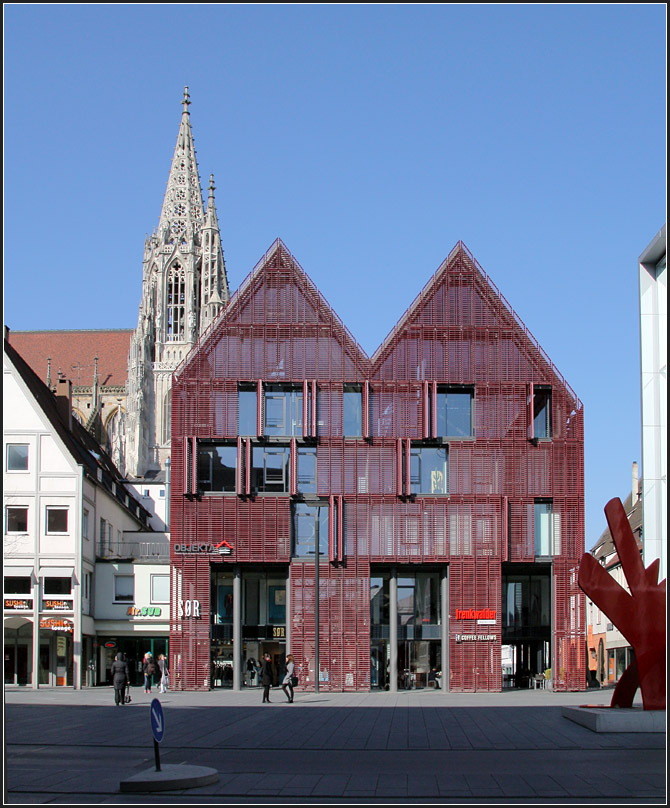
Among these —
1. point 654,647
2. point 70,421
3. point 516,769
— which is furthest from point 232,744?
point 70,421

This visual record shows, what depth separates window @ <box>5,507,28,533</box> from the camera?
57.6m

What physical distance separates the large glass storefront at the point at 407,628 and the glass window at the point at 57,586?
46.9ft

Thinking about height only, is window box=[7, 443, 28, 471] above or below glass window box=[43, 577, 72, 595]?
above

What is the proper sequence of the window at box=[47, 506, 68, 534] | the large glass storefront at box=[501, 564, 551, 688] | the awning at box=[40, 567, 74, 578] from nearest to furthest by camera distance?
the large glass storefront at box=[501, 564, 551, 688]
the awning at box=[40, 567, 74, 578]
the window at box=[47, 506, 68, 534]

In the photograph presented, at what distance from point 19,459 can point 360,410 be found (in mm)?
16470

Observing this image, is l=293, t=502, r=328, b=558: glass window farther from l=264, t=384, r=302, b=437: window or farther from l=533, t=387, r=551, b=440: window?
l=533, t=387, r=551, b=440: window

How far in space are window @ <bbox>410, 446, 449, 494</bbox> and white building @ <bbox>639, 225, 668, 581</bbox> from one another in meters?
8.95

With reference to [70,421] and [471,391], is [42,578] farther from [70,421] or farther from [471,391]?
[471,391]

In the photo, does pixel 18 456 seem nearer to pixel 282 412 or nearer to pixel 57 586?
pixel 57 586

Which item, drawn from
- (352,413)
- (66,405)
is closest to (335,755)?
(352,413)

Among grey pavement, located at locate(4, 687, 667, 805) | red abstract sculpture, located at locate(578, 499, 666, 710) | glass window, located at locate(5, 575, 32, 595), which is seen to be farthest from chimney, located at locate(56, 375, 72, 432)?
red abstract sculpture, located at locate(578, 499, 666, 710)

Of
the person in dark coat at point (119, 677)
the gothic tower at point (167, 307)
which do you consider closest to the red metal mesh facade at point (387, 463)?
the person in dark coat at point (119, 677)

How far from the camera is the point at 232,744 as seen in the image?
24.8 metres

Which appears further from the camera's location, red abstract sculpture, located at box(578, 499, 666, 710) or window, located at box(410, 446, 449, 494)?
window, located at box(410, 446, 449, 494)
